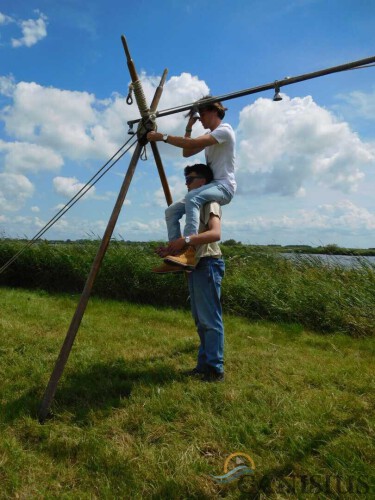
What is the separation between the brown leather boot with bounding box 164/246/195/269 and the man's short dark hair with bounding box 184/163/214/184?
703mm

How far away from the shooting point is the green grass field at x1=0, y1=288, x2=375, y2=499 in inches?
99.4

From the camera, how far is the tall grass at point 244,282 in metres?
7.07

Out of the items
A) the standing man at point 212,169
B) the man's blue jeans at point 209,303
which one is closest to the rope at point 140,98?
the standing man at point 212,169

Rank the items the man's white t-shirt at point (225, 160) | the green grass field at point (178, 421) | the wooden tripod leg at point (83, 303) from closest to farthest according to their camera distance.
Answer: the green grass field at point (178, 421) → the wooden tripod leg at point (83, 303) → the man's white t-shirt at point (225, 160)

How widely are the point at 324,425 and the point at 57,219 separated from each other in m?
3.09

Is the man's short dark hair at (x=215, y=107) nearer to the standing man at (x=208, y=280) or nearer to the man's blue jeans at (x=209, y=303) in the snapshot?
the standing man at (x=208, y=280)

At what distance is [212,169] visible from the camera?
397 centimetres

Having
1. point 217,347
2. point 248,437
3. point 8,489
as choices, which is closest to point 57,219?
point 217,347

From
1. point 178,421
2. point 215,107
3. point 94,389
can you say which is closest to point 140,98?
point 215,107

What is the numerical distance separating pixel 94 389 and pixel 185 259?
5.05 feet

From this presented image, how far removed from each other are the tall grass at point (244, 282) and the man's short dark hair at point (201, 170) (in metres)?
4.07

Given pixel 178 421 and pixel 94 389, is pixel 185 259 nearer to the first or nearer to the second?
pixel 178 421

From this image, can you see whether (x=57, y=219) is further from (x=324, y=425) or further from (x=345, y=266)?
(x=345, y=266)

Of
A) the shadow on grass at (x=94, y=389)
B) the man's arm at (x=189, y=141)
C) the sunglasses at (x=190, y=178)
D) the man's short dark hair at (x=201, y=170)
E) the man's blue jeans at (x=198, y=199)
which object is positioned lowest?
the shadow on grass at (x=94, y=389)
